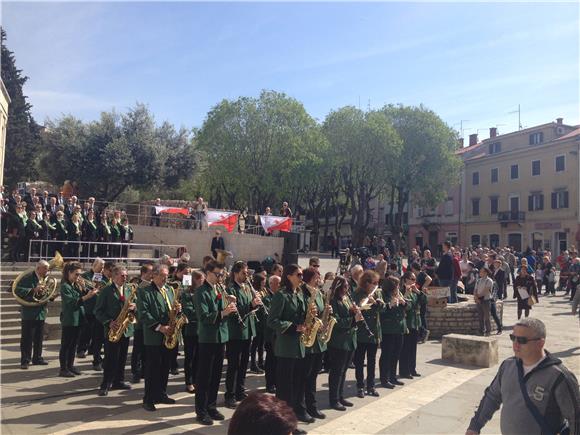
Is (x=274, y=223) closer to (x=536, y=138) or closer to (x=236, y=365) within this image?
(x=236, y=365)

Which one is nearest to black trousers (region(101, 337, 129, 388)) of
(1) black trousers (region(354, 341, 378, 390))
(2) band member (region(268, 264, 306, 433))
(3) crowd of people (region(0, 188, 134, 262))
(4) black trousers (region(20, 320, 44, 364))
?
(4) black trousers (region(20, 320, 44, 364))

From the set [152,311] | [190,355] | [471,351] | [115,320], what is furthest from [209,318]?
[471,351]

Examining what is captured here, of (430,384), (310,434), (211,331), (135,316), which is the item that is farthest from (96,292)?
(430,384)

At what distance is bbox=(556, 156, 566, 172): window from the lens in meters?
44.7

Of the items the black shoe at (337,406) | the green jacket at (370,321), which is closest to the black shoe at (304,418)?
the black shoe at (337,406)

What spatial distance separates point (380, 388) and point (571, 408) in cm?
540

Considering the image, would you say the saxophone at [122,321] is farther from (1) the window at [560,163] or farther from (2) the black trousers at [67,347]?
(1) the window at [560,163]

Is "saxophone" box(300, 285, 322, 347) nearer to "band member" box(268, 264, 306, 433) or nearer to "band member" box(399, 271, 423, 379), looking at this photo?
"band member" box(268, 264, 306, 433)

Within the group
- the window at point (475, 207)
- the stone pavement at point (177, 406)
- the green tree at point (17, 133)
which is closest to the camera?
the stone pavement at point (177, 406)

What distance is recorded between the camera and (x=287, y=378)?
6.54 m

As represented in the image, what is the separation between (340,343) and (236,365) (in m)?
1.55

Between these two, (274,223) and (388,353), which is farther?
(274,223)

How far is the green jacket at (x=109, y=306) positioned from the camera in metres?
8.04

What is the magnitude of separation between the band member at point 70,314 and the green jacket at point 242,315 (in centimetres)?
302
